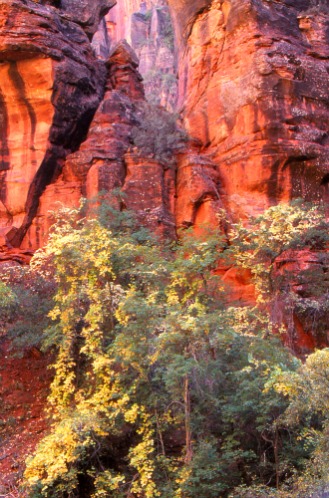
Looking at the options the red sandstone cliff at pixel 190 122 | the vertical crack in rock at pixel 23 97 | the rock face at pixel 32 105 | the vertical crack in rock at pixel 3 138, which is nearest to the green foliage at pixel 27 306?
the red sandstone cliff at pixel 190 122

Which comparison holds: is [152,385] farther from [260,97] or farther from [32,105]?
[32,105]

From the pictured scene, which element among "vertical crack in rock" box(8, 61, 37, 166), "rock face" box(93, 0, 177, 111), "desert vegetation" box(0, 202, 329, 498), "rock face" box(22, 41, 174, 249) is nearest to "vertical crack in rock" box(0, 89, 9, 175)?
"vertical crack in rock" box(8, 61, 37, 166)

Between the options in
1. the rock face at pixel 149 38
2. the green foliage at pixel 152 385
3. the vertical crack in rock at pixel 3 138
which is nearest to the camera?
the green foliage at pixel 152 385

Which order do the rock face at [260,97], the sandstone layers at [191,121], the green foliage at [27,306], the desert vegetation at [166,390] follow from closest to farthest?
the desert vegetation at [166,390], the green foliage at [27,306], the rock face at [260,97], the sandstone layers at [191,121]

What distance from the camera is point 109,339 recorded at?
14086 millimetres

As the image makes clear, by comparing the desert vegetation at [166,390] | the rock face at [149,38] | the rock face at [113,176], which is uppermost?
the rock face at [149,38]

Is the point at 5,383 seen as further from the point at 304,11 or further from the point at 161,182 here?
the point at 304,11

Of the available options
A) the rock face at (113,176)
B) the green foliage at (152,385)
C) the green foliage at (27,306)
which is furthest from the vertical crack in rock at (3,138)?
the green foliage at (152,385)

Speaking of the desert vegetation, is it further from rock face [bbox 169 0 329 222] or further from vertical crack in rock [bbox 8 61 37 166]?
vertical crack in rock [bbox 8 61 37 166]

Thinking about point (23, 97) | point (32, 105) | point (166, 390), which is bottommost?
point (166, 390)

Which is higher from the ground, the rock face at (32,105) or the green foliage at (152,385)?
the rock face at (32,105)

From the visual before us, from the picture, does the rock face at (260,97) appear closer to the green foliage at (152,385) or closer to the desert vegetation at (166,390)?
the desert vegetation at (166,390)

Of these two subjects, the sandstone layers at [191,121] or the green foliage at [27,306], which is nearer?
the green foliage at [27,306]

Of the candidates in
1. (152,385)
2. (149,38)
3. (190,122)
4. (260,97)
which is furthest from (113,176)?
(149,38)
